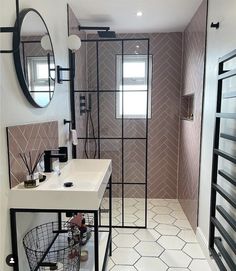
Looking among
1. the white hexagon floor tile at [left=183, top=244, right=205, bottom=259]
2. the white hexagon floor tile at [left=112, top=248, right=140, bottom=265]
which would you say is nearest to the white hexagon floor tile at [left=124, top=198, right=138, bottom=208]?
the white hexagon floor tile at [left=112, top=248, right=140, bottom=265]

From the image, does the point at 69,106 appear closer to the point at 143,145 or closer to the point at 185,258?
the point at 143,145

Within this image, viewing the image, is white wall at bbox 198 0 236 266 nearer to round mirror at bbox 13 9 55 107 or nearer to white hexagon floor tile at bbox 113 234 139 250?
white hexagon floor tile at bbox 113 234 139 250

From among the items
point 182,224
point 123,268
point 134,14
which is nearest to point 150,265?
point 123,268

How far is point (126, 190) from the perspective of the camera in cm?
366

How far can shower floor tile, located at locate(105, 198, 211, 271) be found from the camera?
7.44 feet

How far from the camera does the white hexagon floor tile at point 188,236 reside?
2676 millimetres

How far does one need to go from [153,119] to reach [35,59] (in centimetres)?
233

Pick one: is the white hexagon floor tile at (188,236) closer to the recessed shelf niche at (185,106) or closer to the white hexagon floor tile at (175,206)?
the white hexagon floor tile at (175,206)

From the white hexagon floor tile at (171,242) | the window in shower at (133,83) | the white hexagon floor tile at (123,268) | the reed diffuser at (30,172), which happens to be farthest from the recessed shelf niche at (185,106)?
the reed diffuser at (30,172)

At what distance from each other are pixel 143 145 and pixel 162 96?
810 millimetres

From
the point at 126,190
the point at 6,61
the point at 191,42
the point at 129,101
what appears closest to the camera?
the point at 6,61

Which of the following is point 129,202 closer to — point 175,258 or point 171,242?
point 171,242

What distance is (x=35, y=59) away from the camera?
1731 mm

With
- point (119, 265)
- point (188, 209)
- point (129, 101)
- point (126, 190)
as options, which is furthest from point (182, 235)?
point (129, 101)
